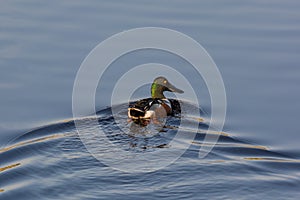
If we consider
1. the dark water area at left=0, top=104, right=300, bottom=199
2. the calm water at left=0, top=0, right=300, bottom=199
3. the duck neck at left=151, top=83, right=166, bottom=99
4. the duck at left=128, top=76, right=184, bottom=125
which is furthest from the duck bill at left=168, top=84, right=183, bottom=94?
the dark water area at left=0, top=104, right=300, bottom=199

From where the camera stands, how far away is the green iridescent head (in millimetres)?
12953

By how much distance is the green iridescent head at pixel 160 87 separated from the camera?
42.5 feet

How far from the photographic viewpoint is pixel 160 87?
13.0 metres

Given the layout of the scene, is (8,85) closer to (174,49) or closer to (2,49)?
(2,49)

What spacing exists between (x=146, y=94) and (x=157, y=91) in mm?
301

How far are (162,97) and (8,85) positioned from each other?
9.12ft

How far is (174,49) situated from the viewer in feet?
45.5

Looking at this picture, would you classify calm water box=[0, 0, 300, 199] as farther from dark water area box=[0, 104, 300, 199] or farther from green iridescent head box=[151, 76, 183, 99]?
green iridescent head box=[151, 76, 183, 99]

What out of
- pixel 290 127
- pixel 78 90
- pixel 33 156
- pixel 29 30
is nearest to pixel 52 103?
pixel 78 90

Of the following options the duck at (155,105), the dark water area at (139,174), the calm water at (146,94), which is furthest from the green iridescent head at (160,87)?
the dark water area at (139,174)

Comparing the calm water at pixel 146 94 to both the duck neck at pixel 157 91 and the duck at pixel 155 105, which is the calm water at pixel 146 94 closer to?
the duck neck at pixel 157 91

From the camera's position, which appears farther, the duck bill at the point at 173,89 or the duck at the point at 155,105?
the duck bill at the point at 173,89

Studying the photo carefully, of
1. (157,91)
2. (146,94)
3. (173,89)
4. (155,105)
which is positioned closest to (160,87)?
(157,91)

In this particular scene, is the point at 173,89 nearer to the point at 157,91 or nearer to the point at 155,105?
the point at 157,91
